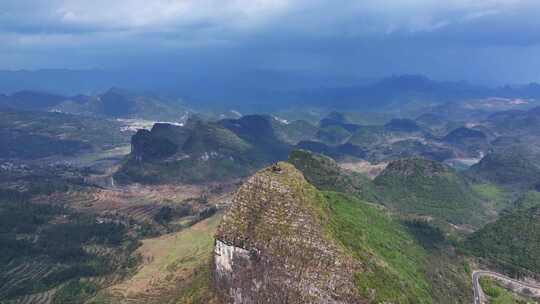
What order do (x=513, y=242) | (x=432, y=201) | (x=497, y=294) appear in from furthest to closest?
(x=432, y=201) < (x=513, y=242) < (x=497, y=294)

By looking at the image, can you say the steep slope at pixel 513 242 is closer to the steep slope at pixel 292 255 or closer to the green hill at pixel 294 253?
the green hill at pixel 294 253

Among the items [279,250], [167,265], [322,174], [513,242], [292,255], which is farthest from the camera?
[322,174]

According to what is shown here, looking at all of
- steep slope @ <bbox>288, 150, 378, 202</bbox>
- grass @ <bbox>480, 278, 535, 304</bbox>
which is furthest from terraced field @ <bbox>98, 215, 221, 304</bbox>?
grass @ <bbox>480, 278, 535, 304</bbox>

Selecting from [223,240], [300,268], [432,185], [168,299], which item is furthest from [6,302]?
[432,185]

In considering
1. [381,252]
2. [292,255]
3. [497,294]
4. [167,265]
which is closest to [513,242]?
[497,294]

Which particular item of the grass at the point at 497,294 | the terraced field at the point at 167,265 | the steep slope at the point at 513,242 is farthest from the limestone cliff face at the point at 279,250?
the steep slope at the point at 513,242

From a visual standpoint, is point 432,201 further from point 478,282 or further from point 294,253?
point 294,253

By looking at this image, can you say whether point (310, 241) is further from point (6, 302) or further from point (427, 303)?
point (6, 302)
